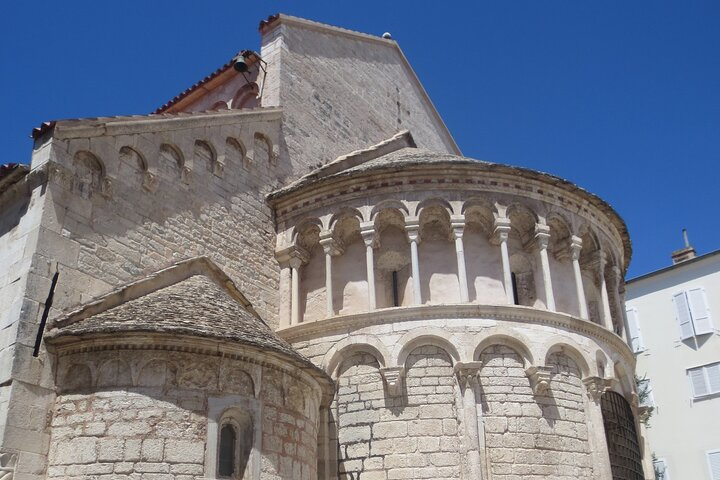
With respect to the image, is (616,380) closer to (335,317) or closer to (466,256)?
(466,256)

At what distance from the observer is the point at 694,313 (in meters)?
23.9

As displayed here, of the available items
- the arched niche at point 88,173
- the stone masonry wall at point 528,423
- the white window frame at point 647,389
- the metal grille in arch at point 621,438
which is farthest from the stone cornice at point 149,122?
the white window frame at point 647,389

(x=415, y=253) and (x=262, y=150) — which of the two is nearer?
(x=415, y=253)

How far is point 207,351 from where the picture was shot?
953cm

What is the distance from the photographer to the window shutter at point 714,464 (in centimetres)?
2188

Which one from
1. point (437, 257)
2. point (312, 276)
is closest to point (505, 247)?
point (437, 257)

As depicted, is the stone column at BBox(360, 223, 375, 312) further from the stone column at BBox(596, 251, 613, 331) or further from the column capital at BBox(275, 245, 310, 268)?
the stone column at BBox(596, 251, 613, 331)

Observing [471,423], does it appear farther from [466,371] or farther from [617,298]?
[617,298]

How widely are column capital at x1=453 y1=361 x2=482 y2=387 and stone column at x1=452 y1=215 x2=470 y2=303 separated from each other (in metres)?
1.11

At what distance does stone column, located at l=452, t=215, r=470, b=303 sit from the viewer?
12.8 m

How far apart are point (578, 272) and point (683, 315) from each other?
12.3 m

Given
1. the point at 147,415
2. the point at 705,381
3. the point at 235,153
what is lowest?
the point at 147,415

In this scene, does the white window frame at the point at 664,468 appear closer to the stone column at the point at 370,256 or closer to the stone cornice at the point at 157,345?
the stone column at the point at 370,256

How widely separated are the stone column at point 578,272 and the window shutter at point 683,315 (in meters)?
11.8
